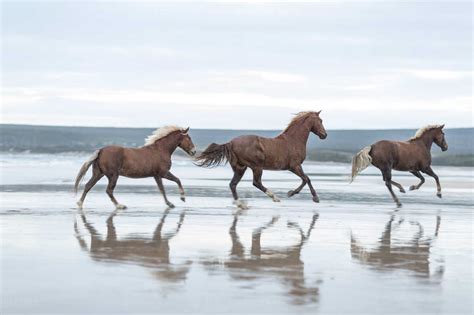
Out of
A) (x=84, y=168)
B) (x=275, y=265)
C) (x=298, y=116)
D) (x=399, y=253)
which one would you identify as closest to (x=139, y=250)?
(x=275, y=265)

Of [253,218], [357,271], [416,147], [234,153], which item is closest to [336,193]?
[416,147]

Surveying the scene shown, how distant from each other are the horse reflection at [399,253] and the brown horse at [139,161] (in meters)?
5.42

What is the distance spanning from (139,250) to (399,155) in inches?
405

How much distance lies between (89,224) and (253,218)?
2630 millimetres

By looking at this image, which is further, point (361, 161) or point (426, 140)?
point (426, 140)

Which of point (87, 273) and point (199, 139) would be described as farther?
point (199, 139)

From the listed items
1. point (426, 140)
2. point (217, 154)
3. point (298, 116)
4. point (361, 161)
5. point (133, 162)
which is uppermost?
point (298, 116)

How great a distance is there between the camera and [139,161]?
1650 cm

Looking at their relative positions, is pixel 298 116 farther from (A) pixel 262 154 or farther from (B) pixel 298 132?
(A) pixel 262 154

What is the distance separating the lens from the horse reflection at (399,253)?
8914 millimetres

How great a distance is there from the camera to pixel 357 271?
858cm

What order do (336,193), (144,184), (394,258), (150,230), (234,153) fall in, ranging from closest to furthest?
1. (394,258)
2. (150,230)
3. (234,153)
4. (336,193)
5. (144,184)

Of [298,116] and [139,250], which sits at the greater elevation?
[298,116]

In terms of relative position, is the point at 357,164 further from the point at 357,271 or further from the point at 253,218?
the point at 357,271
